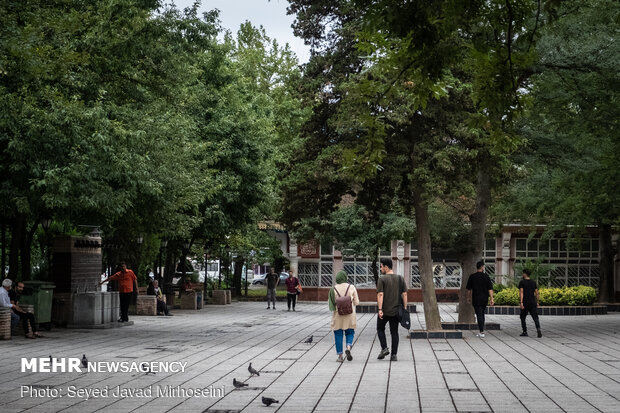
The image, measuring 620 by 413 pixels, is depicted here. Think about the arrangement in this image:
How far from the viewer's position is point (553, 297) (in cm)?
3644

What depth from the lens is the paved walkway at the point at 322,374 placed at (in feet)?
35.7

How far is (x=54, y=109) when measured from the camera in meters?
19.6

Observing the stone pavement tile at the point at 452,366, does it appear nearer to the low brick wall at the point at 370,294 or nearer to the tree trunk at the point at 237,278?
the low brick wall at the point at 370,294

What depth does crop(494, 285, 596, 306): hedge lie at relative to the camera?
36.2 meters

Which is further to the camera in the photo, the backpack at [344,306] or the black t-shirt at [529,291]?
the black t-shirt at [529,291]

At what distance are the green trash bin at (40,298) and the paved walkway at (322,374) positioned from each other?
0.61 m

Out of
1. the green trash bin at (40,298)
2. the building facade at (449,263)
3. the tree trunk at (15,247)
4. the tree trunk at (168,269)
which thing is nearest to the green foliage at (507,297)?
the building facade at (449,263)

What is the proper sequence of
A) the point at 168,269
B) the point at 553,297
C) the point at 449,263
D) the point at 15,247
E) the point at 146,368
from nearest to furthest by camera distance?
the point at 146,368, the point at 15,247, the point at 553,297, the point at 168,269, the point at 449,263

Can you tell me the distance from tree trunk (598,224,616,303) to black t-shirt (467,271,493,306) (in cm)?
2138

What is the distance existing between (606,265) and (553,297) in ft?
24.3

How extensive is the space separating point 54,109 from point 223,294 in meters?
25.1

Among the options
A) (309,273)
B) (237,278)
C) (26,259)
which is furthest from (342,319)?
(237,278)

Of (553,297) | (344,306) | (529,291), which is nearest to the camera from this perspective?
(344,306)

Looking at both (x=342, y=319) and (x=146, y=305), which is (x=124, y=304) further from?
(x=342, y=319)
